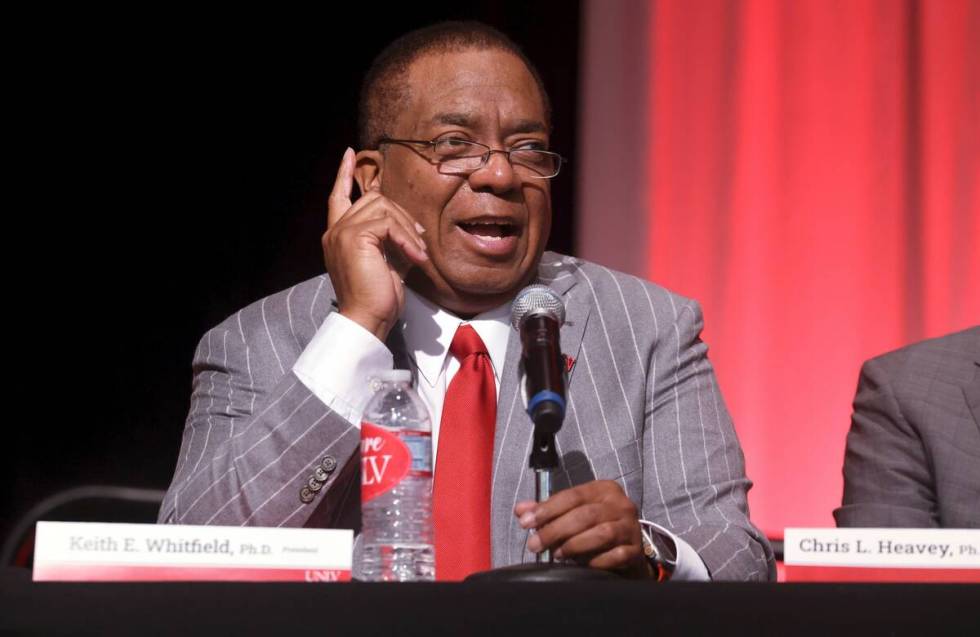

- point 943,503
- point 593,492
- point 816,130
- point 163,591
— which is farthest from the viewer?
point 816,130

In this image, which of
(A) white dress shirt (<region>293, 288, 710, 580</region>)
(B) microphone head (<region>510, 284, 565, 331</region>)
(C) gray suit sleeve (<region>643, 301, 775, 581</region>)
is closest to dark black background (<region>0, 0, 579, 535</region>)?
(A) white dress shirt (<region>293, 288, 710, 580</region>)

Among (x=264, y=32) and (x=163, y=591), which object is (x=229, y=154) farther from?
(x=163, y=591)

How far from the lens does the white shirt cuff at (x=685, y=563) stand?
6.05 ft

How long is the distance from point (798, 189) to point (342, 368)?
2.24 m

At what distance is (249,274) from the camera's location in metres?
3.57

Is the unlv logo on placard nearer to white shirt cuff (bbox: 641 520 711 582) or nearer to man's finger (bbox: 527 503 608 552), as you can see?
man's finger (bbox: 527 503 608 552)

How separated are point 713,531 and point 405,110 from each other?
0.98 m

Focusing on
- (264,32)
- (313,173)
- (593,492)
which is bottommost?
(593,492)

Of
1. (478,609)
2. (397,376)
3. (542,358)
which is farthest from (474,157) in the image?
(478,609)

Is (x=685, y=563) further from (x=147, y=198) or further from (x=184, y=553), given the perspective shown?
(x=147, y=198)

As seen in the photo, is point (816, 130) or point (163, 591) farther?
point (816, 130)

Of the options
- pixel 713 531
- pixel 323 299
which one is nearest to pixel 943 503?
pixel 713 531

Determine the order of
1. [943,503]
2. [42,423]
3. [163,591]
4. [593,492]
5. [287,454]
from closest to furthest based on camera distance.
Answer: [163,591]
[593,492]
[287,454]
[943,503]
[42,423]

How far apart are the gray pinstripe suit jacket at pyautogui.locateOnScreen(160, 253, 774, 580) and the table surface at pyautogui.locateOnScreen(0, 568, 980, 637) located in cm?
75
